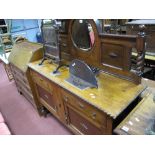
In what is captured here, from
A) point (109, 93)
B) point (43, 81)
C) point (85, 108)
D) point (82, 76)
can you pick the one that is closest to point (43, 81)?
point (43, 81)

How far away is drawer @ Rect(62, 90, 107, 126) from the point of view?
1.09 meters

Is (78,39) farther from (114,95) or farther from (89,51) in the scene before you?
(114,95)

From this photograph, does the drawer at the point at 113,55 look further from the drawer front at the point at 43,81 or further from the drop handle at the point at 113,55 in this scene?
the drawer front at the point at 43,81

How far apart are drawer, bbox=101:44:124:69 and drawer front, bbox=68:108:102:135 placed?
0.55 m

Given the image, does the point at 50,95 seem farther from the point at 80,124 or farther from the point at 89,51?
the point at 89,51

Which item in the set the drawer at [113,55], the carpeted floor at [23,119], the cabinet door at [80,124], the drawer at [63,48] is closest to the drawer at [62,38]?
the drawer at [63,48]

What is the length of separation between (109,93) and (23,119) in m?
1.64

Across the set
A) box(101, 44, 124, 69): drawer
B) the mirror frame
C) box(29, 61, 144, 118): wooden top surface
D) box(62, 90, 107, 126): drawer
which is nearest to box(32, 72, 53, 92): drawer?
box(29, 61, 144, 118): wooden top surface

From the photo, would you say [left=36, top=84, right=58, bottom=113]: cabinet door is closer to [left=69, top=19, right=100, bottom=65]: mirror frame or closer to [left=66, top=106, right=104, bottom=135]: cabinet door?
[left=66, top=106, right=104, bottom=135]: cabinet door

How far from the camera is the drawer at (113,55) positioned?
1196 mm

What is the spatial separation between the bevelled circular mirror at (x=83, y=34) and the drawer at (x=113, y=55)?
16cm

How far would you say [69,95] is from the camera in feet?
4.47

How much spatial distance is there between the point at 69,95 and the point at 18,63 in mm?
1250

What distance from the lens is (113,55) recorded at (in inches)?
49.4
